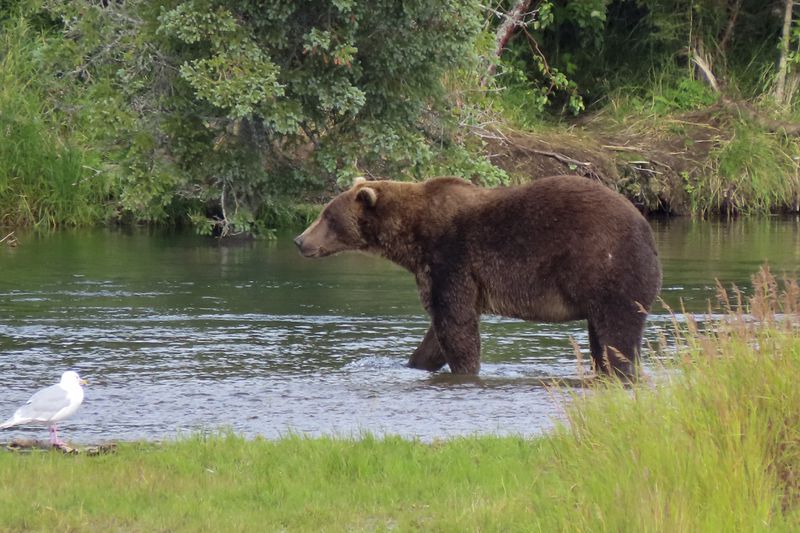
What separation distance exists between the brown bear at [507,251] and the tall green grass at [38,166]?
11.4m

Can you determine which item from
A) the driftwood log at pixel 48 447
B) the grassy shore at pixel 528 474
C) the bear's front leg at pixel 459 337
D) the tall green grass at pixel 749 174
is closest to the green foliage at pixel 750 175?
the tall green grass at pixel 749 174

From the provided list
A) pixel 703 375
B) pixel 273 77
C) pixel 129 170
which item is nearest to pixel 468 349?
pixel 703 375

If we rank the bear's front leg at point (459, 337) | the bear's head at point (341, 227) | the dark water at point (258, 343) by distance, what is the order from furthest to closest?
1. the bear's head at point (341, 227)
2. the bear's front leg at point (459, 337)
3. the dark water at point (258, 343)

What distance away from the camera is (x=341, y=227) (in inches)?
396

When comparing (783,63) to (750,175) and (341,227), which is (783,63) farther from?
(341,227)

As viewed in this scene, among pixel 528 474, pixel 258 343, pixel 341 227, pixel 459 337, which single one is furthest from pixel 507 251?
pixel 528 474

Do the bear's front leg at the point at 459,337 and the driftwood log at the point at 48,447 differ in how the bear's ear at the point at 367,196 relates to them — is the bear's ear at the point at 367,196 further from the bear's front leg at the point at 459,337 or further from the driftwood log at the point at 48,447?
the driftwood log at the point at 48,447

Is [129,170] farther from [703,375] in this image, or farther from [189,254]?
[703,375]

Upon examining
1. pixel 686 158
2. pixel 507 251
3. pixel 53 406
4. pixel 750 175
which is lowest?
pixel 750 175

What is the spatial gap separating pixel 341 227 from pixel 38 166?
39.0 feet

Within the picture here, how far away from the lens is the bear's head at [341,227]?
10000 mm

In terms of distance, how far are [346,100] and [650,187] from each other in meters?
10.1

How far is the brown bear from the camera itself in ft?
29.2

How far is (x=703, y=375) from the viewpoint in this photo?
18.7 feet
